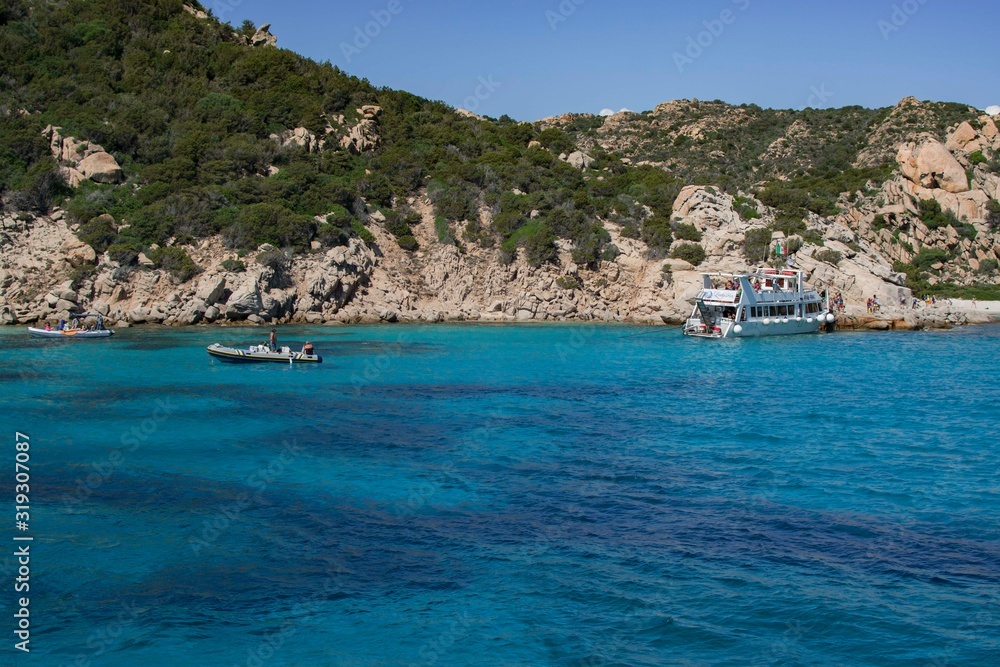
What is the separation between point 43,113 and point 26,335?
2159 centimetres

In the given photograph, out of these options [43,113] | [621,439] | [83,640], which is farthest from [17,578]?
[43,113]

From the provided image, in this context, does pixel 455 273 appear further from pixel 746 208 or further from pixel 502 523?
pixel 502 523

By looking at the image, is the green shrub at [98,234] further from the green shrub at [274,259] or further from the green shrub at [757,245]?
the green shrub at [757,245]

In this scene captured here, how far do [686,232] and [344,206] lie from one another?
75.7 feet

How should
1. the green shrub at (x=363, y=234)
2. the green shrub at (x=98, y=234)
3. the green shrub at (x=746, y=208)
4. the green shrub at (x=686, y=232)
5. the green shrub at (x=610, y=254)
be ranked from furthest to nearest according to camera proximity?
the green shrub at (x=746, y=208), the green shrub at (x=686, y=232), the green shrub at (x=610, y=254), the green shrub at (x=363, y=234), the green shrub at (x=98, y=234)

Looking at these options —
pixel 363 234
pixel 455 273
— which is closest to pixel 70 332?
pixel 363 234

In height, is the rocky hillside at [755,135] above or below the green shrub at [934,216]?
above

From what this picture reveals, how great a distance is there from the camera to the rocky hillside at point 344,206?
4622 cm

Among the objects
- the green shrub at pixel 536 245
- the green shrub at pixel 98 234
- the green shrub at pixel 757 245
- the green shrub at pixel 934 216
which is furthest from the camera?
the green shrub at pixel 934 216

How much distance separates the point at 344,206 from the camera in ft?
177

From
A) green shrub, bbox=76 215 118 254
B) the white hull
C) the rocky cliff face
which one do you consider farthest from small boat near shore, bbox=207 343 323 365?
the white hull

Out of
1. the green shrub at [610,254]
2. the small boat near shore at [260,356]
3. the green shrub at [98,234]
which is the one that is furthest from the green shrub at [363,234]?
the small boat near shore at [260,356]

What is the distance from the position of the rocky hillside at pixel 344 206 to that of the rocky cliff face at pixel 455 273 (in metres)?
0.15

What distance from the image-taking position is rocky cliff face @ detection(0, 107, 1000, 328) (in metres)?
44.3
